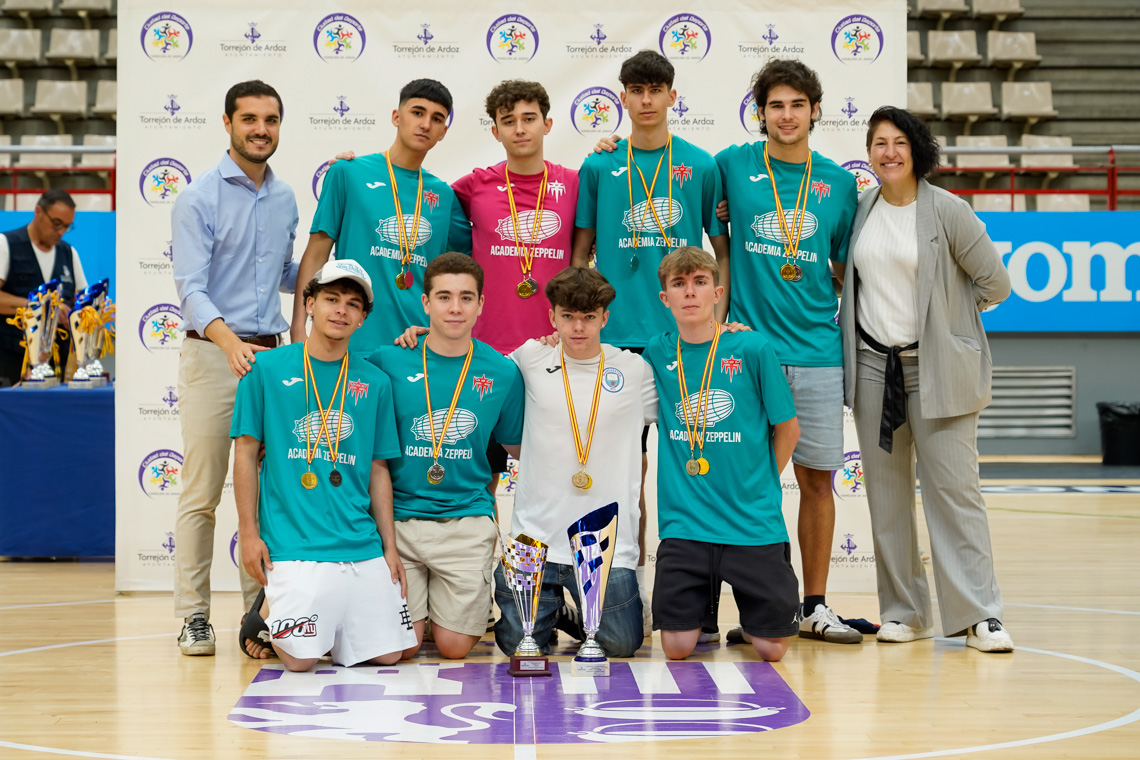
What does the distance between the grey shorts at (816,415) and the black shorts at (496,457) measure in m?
1.10

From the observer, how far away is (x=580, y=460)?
12.5 ft

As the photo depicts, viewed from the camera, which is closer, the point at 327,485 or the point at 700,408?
the point at 327,485

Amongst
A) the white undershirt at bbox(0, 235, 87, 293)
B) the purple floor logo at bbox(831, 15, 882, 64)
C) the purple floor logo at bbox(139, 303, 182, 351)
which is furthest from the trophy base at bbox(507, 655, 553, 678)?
the white undershirt at bbox(0, 235, 87, 293)

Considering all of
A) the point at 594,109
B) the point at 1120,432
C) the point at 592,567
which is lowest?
the point at 592,567

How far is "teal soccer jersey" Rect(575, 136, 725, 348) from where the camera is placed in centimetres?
407

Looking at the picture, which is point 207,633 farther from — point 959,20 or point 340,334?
point 959,20

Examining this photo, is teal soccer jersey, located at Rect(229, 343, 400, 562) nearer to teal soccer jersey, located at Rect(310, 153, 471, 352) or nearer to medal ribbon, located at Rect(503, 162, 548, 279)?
teal soccer jersey, located at Rect(310, 153, 471, 352)

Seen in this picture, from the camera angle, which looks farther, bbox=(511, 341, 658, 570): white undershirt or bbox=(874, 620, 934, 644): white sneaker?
bbox=(874, 620, 934, 644): white sneaker

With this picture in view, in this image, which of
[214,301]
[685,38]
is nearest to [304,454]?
[214,301]

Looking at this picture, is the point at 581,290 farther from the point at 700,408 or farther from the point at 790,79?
the point at 790,79

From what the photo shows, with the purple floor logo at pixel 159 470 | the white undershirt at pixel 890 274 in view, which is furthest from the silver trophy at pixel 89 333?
the white undershirt at pixel 890 274

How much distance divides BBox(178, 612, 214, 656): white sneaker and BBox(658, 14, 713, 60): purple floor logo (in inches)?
133

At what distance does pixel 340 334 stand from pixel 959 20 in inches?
503

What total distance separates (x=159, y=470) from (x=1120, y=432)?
933 centimetres
